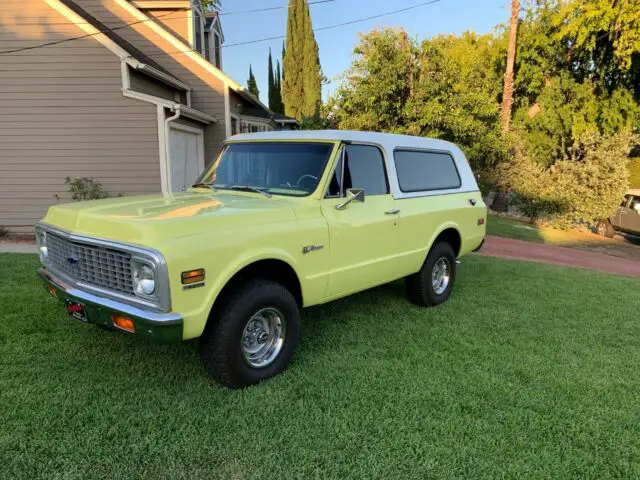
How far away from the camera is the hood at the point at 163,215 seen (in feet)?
9.66

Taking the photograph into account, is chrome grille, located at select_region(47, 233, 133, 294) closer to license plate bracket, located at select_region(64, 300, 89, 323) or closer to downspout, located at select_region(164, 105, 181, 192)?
license plate bracket, located at select_region(64, 300, 89, 323)

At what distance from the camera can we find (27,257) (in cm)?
755

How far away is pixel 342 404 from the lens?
3.31 meters

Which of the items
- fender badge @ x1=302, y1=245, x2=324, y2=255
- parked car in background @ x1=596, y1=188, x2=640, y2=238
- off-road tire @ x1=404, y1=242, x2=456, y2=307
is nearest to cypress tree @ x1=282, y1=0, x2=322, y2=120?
parked car in background @ x1=596, y1=188, x2=640, y2=238

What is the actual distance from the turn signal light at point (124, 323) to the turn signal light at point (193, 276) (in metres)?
0.46

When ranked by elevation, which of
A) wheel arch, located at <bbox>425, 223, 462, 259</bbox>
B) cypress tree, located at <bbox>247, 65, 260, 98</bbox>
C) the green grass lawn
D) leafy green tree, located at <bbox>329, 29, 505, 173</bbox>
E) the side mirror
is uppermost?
cypress tree, located at <bbox>247, 65, 260, 98</bbox>

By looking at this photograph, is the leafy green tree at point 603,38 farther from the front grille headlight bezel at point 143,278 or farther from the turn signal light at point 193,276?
the front grille headlight bezel at point 143,278

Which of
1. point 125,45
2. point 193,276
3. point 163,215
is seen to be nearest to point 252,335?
point 193,276

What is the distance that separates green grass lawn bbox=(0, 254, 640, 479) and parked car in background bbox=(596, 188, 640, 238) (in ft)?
34.4

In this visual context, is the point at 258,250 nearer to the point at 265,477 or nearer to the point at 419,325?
the point at 265,477

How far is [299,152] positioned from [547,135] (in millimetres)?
22035

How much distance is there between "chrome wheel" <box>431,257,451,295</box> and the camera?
18.8 feet

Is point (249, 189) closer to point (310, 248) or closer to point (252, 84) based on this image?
point (310, 248)

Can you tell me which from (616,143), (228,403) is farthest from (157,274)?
(616,143)
